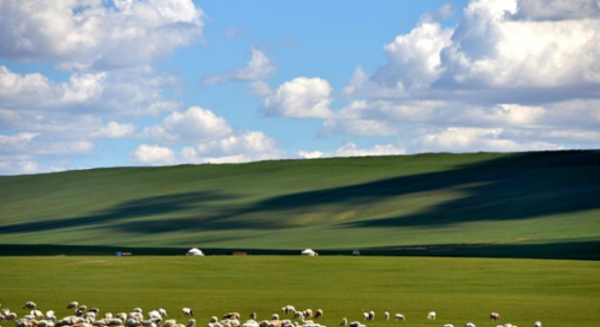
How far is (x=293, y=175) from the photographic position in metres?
150

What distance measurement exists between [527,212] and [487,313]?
69.9 meters

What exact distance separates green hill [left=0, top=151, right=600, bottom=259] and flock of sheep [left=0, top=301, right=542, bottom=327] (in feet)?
131

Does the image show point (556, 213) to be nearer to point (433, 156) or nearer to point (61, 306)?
point (433, 156)

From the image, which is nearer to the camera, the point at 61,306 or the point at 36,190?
the point at 61,306

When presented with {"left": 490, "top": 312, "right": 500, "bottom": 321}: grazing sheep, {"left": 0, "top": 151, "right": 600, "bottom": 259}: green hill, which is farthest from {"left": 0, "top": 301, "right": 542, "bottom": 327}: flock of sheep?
{"left": 0, "top": 151, "right": 600, "bottom": 259}: green hill

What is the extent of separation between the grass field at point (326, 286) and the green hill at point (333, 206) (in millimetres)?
18284

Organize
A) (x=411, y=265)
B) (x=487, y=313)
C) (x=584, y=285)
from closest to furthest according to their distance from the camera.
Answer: (x=487, y=313), (x=584, y=285), (x=411, y=265)

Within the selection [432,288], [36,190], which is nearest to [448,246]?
[432,288]

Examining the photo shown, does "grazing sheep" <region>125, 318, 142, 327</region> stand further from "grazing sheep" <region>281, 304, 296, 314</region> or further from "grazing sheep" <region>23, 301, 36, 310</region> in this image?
"grazing sheep" <region>23, 301, 36, 310</region>

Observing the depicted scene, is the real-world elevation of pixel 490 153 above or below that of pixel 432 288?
above

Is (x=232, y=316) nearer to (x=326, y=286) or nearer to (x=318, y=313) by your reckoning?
(x=318, y=313)

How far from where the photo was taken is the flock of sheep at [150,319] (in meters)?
33.0

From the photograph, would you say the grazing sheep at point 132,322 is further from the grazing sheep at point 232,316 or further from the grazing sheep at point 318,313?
the grazing sheep at point 318,313

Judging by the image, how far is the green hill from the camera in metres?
95.3
